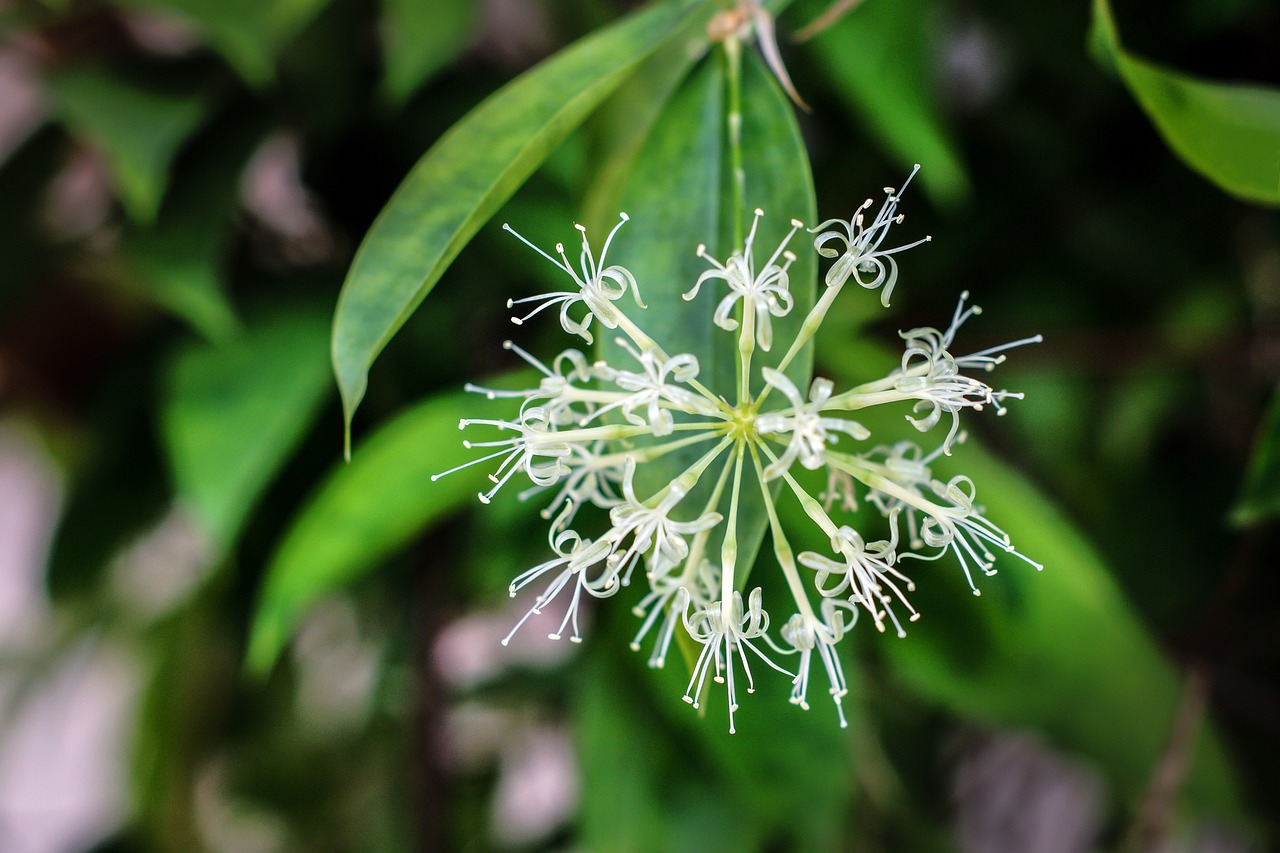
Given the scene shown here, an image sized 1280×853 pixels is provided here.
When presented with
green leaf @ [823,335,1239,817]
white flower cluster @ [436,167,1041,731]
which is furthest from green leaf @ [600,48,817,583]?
green leaf @ [823,335,1239,817]

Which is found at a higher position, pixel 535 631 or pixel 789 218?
pixel 789 218

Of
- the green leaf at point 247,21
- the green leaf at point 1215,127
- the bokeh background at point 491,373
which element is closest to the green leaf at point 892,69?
the bokeh background at point 491,373

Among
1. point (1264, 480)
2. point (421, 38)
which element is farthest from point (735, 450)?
point (421, 38)

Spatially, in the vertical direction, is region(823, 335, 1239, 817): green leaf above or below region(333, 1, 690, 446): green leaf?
below

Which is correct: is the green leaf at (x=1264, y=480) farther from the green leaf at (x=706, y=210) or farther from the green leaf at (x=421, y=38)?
the green leaf at (x=421, y=38)

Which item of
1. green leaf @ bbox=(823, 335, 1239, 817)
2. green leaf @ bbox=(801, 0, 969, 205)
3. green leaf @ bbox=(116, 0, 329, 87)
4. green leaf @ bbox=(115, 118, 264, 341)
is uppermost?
green leaf @ bbox=(116, 0, 329, 87)

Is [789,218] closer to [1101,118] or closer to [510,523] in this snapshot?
[510,523]

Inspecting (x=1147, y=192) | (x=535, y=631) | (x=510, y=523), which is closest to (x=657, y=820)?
(x=510, y=523)

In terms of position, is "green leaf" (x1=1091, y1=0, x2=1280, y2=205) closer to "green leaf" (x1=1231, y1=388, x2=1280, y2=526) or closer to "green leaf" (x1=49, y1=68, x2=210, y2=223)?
"green leaf" (x1=1231, y1=388, x2=1280, y2=526)
